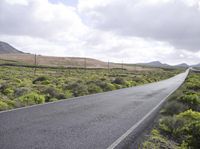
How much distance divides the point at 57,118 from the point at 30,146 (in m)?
4.06

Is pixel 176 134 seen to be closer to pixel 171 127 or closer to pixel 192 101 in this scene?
pixel 171 127

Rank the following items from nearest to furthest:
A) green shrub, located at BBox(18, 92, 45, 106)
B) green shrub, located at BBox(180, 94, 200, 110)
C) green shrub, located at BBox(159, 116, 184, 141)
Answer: green shrub, located at BBox(159, 116, 184, 141), green shrub, located at BBox(180, 94, 200, 110), green shrub, located at BBox(18, 92, 45, 106)

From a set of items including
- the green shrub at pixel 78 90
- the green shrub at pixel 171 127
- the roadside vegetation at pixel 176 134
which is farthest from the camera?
the green shrub at pixel 78 90

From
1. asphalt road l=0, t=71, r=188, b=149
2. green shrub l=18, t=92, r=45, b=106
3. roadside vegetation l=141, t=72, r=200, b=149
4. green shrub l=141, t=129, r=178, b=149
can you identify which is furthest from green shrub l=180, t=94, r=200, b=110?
green shrub l=18, t=92, r=45, b=106

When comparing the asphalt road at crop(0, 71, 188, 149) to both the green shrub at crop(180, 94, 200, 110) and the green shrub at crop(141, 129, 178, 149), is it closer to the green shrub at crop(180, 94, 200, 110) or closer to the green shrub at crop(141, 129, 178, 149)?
the green shrub at crop(141, 129, 178, 149)

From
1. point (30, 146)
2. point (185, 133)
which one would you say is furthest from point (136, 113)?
point (30, 146)

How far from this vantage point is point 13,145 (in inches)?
280

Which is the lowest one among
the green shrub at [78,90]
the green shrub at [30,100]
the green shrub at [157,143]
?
the green shrub at [78,90]

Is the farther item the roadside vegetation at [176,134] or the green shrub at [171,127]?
the green shrub at [171,127]

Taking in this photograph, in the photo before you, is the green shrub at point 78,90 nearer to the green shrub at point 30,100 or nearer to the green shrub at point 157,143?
the green shrub at point 30,100

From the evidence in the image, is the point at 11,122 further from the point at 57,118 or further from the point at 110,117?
the point at 110,117

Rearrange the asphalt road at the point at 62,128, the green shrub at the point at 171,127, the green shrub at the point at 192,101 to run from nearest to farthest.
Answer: the asphalt road at the point at 62,128
the green shrub at the point at 171,127
the green shrub at the point at 192,101

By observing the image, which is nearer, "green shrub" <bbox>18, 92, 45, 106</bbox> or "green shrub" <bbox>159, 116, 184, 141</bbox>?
"green shrub" <bbox>159, 116, 184, 141</bbox>

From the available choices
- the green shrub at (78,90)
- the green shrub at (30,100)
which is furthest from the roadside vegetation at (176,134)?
the green shrub at (78,90)
